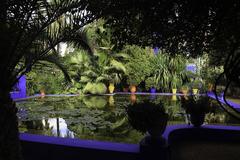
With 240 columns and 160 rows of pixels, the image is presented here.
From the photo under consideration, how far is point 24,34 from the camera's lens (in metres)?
4.17

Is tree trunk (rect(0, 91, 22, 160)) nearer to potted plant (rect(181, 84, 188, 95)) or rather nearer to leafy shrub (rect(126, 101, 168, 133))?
leafy shrub (rect(126, 101, 168, 133))

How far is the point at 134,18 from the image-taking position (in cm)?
387

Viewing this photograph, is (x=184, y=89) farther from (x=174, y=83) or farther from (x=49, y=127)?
(x=49, y=127)

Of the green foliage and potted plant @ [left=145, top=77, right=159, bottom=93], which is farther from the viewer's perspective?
potted plant @ [left=145, top=77, right=159, bottom=93]

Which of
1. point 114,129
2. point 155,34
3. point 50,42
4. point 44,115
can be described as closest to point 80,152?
point 50,42

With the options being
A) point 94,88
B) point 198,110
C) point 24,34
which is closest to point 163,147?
point 198,110

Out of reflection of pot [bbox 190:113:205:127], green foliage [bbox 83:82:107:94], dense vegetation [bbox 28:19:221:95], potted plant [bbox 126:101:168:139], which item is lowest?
reflection of pot [bbox 190:113:205:127]

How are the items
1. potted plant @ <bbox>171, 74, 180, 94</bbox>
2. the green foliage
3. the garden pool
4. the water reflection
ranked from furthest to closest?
1. the green foliage
2. potted plant @ <bbox>171, 74, 180, 94</bbox>
3. the water reflection
4. the garden pool

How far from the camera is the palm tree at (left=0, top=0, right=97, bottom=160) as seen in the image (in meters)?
3.59

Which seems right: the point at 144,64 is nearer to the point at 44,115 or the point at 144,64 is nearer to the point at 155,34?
the point at 44,115

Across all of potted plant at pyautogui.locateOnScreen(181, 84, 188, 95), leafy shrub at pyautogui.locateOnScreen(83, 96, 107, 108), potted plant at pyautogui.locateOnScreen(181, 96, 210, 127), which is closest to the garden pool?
potted plant at pyautogui.locateOnScreen(181, 96, 210, 127)

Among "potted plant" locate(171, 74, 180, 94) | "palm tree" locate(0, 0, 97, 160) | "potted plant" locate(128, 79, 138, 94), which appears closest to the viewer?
"palm tree" locate(0, 0, 97, 160)

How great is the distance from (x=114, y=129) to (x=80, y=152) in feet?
11.8

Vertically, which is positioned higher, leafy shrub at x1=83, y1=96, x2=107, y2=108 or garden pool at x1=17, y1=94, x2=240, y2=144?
leafy shrub at x1=83, y1=96, x2=107, y2=108
